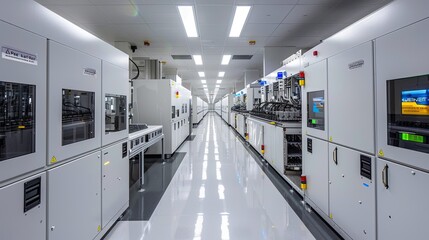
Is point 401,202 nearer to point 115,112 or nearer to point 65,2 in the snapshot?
point 115,112

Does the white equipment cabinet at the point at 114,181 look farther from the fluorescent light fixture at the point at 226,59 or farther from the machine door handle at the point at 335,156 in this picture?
the fluorescent light fixture at the point at 226,59

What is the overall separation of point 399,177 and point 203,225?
177cm

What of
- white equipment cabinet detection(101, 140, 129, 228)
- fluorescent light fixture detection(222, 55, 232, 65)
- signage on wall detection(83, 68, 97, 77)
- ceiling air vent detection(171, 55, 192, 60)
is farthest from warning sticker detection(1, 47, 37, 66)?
fluorescent light fixture detection(222, 55, 232, 65)

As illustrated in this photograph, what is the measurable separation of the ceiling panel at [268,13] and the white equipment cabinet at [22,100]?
3.36 m

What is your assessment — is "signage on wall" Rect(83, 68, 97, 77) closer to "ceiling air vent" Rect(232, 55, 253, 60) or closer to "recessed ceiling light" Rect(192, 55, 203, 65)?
"recessed ceiling light" Rect(192, 55, 203, 65)

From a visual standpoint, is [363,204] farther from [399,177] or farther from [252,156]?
[252,156]

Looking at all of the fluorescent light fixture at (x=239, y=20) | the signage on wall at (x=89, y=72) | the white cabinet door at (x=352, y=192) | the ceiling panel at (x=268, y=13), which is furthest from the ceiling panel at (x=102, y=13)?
the white cabinet door at (x=352, y=192)

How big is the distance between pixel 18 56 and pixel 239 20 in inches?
152

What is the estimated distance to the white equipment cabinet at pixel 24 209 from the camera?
3.51 feet

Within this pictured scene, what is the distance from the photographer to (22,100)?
119 cm

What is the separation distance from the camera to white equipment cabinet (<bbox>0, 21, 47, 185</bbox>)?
1072 millimetres

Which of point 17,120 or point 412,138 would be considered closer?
point 17,120

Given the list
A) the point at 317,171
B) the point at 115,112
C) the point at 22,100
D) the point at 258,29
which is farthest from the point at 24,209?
the point at 258,29

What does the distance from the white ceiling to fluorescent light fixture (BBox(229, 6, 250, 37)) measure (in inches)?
4.2
